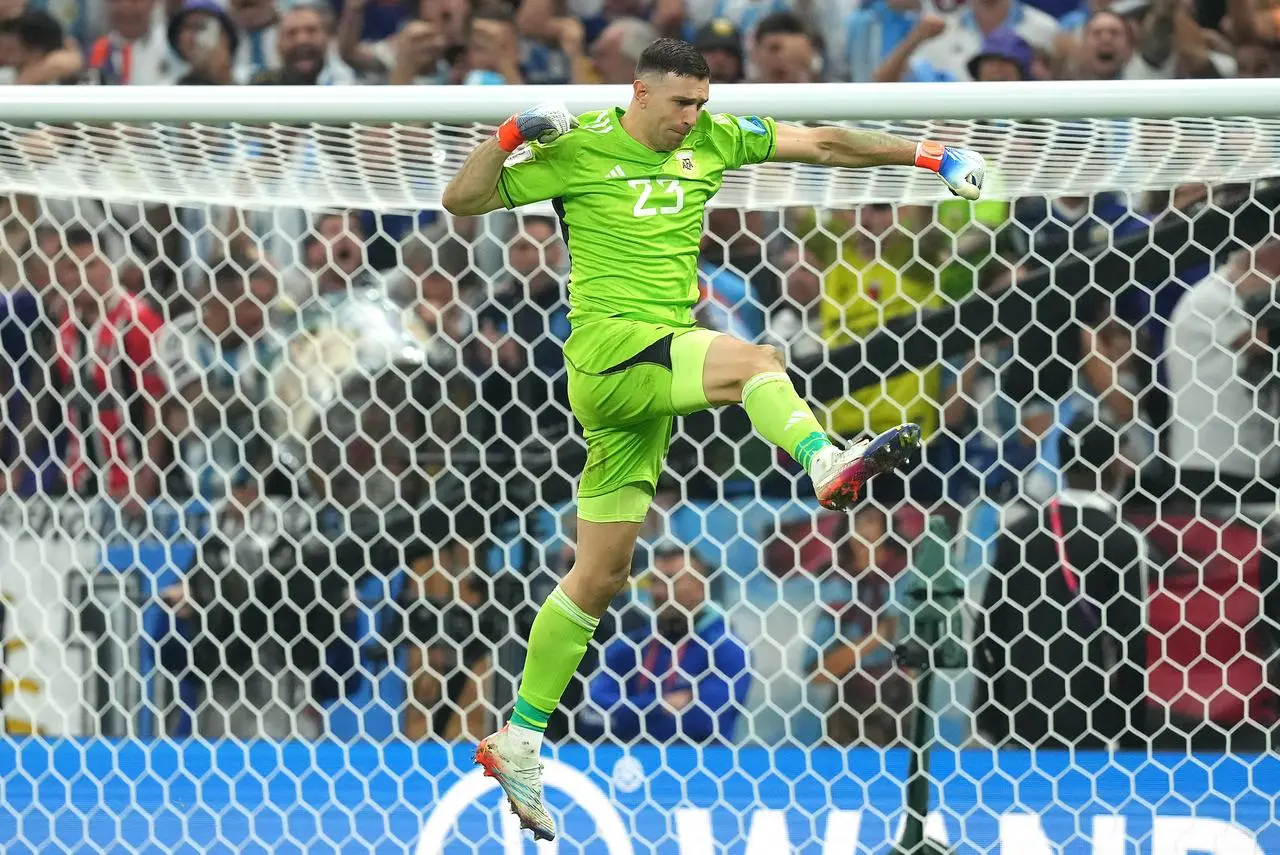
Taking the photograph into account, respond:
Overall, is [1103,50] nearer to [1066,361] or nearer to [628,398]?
[1066,361]

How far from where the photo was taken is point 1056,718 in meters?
→ 4.75

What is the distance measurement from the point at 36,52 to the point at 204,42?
2.23ft

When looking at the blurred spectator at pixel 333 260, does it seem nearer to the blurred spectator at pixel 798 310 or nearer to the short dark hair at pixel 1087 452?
the blurred spectator at pixel 798 310

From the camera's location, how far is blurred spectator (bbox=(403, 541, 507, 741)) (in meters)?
4.69

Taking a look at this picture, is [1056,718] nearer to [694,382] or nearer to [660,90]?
[694,382]

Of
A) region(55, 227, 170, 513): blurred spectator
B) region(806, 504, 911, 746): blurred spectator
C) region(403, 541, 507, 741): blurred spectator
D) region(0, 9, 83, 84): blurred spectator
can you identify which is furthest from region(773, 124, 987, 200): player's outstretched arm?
region(0, 9, 83, 84): blurred spectator

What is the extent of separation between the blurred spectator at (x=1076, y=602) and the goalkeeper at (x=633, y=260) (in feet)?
4.40

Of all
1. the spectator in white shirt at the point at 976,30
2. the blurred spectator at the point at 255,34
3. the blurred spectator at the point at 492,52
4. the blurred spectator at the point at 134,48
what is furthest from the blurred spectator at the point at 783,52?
the blurred spectator at the point at 134,48

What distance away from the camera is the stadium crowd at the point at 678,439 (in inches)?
183

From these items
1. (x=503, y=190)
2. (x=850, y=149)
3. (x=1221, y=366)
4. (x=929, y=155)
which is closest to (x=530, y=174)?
(x=503, y=190)

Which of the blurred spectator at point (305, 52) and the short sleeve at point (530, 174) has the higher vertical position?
the short sleeve at point (530, 174)

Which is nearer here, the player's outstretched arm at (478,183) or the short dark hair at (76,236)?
the player's outstretched arm at (478,183)

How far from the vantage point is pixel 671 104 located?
11.1 feet

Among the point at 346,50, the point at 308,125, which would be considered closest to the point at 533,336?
the point at 308,125
